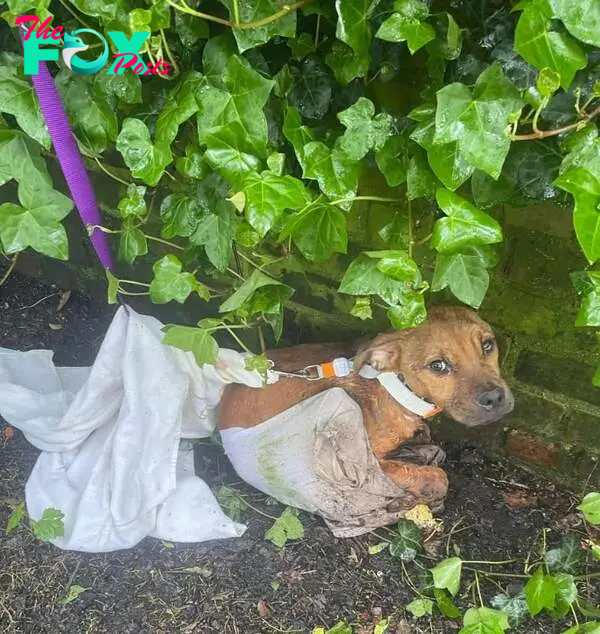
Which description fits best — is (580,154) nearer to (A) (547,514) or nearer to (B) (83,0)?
(B) (83,0)

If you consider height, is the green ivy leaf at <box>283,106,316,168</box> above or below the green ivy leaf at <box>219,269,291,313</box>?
above

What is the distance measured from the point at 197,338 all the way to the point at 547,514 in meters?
1.09

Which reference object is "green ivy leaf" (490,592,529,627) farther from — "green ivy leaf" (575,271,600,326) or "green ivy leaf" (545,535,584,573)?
"green ivy leaf" (575,271,600,326)

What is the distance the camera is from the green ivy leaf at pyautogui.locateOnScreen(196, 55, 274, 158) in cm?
121

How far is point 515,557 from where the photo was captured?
180 centimetres

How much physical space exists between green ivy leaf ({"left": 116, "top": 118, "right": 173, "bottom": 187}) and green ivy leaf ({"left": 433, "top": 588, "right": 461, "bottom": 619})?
1189 millimetres

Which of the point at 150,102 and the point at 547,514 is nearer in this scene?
the point at 150,102

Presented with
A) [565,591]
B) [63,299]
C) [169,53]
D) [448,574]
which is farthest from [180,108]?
[63,299]

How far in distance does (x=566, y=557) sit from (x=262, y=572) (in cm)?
76

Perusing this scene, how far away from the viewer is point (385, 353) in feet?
5.32

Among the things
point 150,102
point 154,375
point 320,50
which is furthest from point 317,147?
point 154,375

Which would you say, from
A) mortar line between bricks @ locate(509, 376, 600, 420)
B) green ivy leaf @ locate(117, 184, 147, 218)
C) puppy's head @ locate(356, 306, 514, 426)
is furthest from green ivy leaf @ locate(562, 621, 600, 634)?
green ivy leaf @ locate(117, 184, 147, 218)

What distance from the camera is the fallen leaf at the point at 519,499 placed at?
1924 millimetres

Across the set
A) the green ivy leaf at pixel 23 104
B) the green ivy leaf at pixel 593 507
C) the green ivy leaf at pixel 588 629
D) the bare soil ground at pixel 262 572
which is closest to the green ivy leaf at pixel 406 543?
the bare soil ground at pixel 262 572
